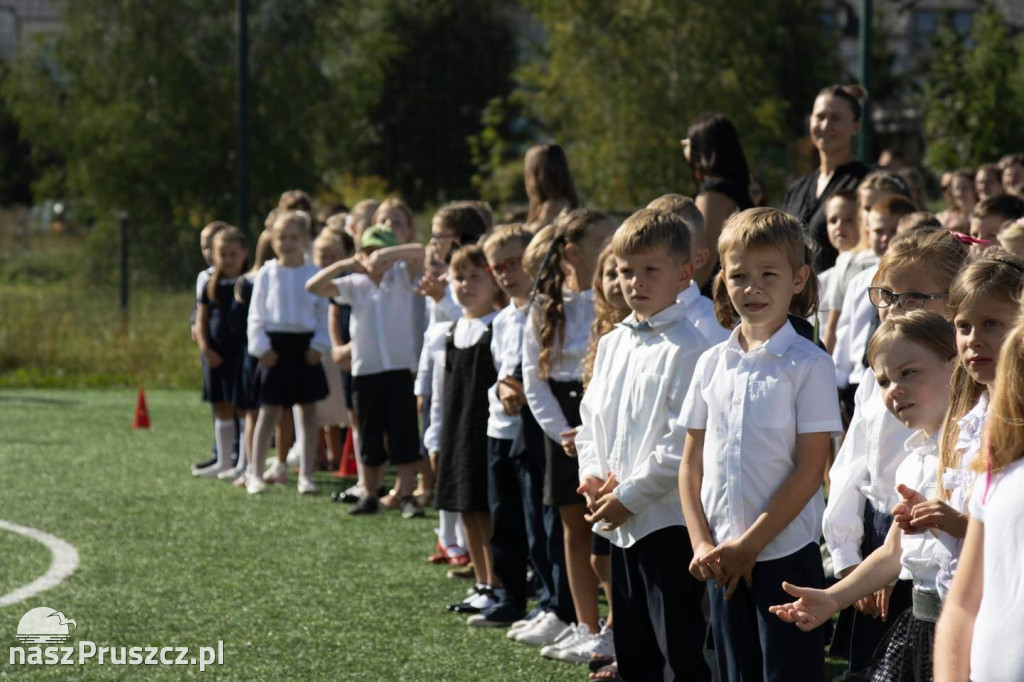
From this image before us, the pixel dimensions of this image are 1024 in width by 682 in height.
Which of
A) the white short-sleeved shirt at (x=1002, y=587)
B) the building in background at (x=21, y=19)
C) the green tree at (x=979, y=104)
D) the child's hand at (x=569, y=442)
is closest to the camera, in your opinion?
the white short-sleeved shirt at (x=1002, y=587)

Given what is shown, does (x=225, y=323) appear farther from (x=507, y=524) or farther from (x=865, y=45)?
(x=865, y=45)

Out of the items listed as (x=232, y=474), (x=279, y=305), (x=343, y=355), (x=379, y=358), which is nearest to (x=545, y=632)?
(x=379, y=358)

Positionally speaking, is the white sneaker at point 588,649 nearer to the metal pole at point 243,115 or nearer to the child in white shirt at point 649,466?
the child in white shirt at point 649,466

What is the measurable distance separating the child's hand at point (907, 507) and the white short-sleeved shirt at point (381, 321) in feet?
18.4

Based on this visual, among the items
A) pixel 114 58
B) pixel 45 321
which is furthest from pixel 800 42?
pixel 45 321

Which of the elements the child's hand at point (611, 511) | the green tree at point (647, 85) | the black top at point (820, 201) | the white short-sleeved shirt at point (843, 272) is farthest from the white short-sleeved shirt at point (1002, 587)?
the green tree at point (647, 85)

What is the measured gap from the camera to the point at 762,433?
3623 mm

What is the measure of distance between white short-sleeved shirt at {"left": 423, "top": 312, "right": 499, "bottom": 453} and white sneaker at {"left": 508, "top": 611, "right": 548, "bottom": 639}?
1.05 metres

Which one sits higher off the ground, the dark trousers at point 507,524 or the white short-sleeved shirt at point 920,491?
the white short-sleeved shirt at point 920,491

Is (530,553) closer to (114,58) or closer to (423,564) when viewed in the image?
(423,564)

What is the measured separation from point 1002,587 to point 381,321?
21.1ft

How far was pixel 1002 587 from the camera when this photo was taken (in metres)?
2.25

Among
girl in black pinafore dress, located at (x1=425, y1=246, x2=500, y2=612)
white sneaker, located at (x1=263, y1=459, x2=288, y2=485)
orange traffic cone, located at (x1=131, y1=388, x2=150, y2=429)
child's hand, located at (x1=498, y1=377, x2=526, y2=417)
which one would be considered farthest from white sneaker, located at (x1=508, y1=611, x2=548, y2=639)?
orange traffic cone, located at (x1=131, y1=388, x2=150, y2=429)

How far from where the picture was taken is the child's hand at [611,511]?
14.0 ft
